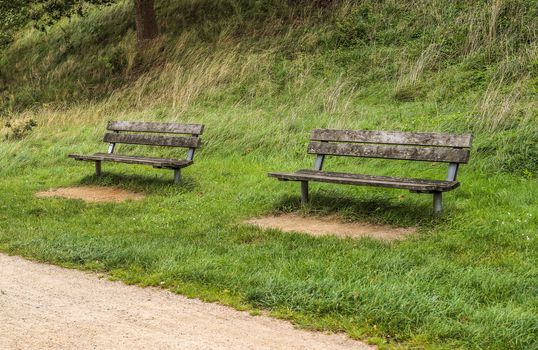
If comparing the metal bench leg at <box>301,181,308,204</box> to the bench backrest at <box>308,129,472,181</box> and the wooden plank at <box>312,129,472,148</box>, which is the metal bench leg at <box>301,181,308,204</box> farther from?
the wooden plank at <box>312,129,472,148</box>

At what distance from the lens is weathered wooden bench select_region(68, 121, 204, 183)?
1051 centimetres

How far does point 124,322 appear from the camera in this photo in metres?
4.93

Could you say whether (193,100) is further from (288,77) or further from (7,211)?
(7,211)

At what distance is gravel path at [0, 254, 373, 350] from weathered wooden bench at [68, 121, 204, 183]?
14.9 feet

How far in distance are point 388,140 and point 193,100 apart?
24.6ft

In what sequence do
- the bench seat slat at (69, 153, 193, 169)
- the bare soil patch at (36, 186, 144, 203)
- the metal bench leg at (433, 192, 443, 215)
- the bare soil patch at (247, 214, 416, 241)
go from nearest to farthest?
the bare soil patch at (247, 214, 416, 241), the metal bench leg at (433, 192, 443, 215), the bare soil patch at (36, 186, 144, 203), the bench seat slat at (69, 153, 193, 169)

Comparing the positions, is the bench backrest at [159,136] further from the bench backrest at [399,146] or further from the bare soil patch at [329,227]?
the bare soil patch at [329,227]

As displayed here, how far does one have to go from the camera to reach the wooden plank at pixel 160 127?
1097cm

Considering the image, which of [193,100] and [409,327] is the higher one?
[409,327]

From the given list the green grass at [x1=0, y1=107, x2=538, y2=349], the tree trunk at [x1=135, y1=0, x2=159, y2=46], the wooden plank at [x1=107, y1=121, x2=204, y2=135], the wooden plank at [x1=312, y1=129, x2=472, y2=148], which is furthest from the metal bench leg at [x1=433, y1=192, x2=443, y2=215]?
the tree trunk at [x1=135, y1=0, x2=159, y2=46]

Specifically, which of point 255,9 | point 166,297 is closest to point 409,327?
point 166,297

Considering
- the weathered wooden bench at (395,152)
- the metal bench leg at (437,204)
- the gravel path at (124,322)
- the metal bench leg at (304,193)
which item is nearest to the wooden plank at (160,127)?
the weathered wooden bench at (395,152)

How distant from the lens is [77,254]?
22.2 feet

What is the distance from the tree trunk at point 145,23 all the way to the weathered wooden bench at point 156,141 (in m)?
8.31
